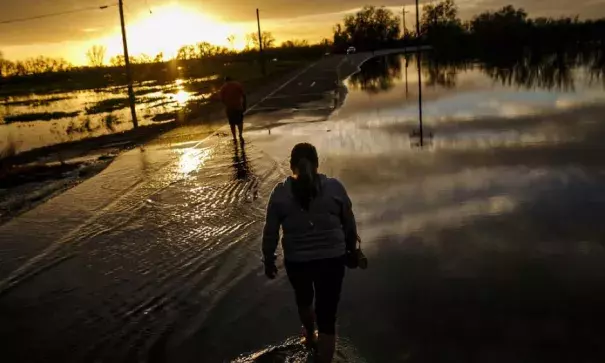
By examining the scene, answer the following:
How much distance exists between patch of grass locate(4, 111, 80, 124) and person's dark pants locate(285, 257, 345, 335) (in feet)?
114

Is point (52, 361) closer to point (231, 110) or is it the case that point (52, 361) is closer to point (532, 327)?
point (532, 327)

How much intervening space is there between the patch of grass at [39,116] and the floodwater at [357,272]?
24.6 meters

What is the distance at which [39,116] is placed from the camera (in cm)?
3775

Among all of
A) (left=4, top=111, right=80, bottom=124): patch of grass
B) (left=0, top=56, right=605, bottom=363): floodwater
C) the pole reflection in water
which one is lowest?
(left=0, top=56, right=605, bottom=363): floodwater

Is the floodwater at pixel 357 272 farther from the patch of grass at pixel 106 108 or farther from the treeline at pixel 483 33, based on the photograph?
the treeline at pixel 483 33

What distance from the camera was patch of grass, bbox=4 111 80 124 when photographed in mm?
36219

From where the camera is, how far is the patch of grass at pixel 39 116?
119 ft

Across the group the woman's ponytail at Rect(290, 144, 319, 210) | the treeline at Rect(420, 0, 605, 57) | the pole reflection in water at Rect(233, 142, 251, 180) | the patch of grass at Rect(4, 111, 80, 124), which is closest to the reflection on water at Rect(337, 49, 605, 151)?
the pole reflection in water at Rect(233, 142, 251, 180)

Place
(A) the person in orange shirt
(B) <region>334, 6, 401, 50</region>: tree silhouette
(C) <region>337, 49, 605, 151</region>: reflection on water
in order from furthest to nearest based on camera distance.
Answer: (B) <region>334, 6, 401, 50</region>: tree silhouette
(A) the person in orange shirt
(C) <region>337, 49, 605, 151</region>: reflection on water

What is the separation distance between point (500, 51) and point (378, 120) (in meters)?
61.1

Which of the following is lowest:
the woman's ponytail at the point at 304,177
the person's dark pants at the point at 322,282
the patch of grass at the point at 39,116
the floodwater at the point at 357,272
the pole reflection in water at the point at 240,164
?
the floodwater at the point at 357,272

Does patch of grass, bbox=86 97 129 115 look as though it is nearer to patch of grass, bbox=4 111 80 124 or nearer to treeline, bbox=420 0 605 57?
patch of grass, bbox=4 111 80 124

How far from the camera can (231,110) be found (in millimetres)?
16891

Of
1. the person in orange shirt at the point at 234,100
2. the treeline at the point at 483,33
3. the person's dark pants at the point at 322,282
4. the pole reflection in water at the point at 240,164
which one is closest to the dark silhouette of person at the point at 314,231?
the person's dark pants at the point at 322,282
